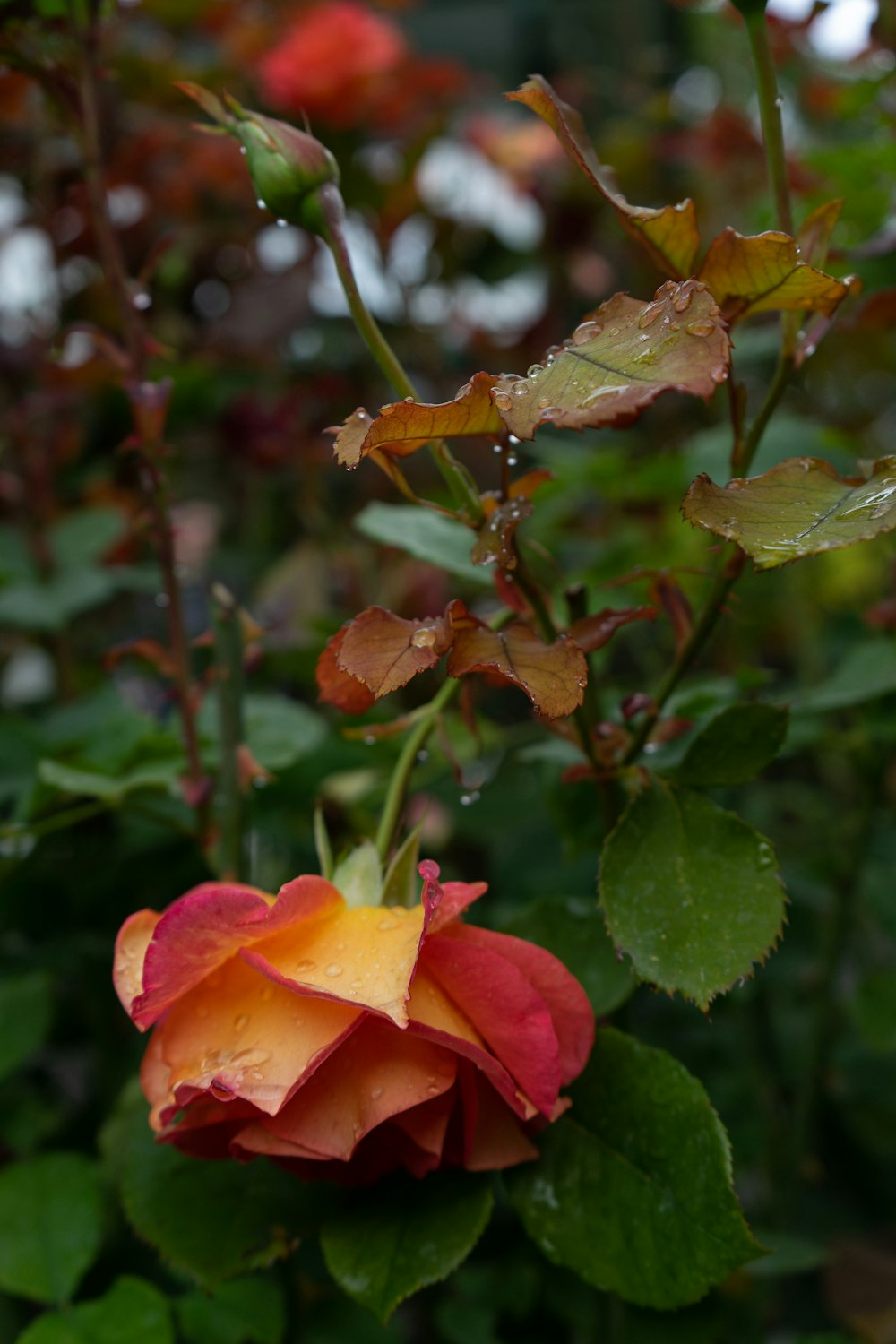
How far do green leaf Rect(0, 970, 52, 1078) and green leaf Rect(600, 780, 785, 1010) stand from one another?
12.2 inches

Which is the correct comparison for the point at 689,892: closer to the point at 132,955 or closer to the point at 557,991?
the point at 557,991

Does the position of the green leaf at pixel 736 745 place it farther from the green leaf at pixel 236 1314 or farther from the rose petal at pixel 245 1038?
the green leaf at pixel 236 1314

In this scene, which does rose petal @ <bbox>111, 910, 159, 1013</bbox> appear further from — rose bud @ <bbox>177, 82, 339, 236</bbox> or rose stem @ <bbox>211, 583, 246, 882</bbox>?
rose bud @ <bbox>177, 82, 339, 236</bbox>

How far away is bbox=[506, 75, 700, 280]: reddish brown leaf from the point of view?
291mm

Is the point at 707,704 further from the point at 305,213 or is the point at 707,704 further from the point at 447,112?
the point at 447,112

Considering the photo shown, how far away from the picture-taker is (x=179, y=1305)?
45 cm

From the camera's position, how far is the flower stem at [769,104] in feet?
1.03

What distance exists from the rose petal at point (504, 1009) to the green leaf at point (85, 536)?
53 centimetres

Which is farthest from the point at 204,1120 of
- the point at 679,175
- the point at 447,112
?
the point at 679,175

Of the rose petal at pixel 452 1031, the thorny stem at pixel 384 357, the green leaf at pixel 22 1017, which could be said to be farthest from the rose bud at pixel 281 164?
the green leaf at pixel 22 1017

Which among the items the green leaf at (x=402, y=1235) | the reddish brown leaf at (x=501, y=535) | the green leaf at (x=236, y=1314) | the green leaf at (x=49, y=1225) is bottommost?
the green leaf at (x=236, y=1314)

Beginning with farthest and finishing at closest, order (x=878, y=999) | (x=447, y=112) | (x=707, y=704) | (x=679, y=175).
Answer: (x=679, y=175) → (x=447, y=112) → (x=878, y=999) → (x=707, y=704)

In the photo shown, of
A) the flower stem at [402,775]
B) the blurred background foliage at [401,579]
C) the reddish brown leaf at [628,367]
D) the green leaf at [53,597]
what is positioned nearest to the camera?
the reddish brown leaf at [628,367]

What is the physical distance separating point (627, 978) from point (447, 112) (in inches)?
37.4
